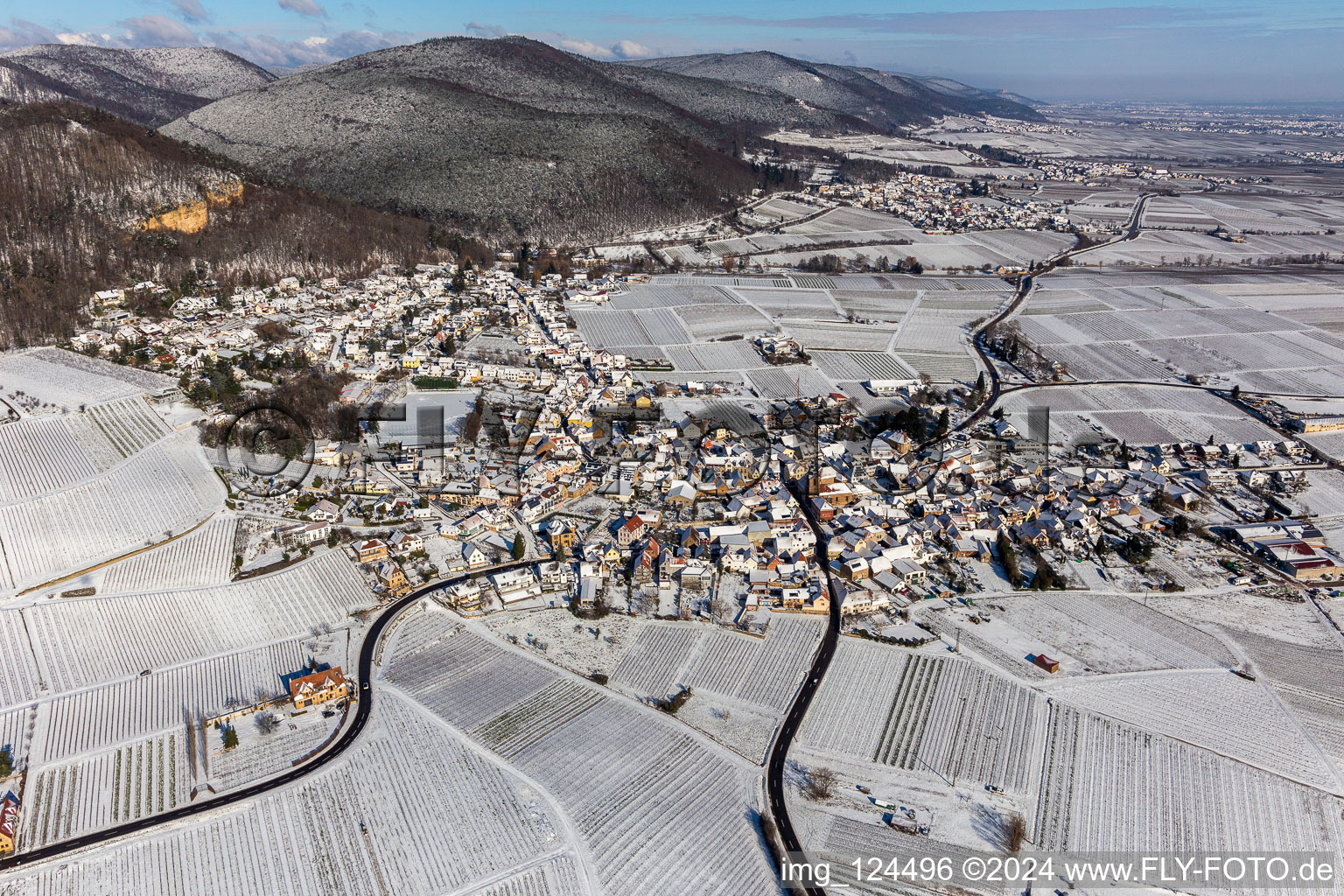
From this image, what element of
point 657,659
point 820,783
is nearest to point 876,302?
point 657,659

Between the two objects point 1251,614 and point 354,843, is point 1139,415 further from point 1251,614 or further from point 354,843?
point 354,843

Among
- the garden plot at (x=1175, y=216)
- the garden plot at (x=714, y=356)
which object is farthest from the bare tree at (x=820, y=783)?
the garden plot at (x=1175, y=216)

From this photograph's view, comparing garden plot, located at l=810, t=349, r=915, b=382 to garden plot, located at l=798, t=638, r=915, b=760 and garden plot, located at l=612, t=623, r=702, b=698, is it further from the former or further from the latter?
garden plot, located at l=612, t=623, r=702, b=698

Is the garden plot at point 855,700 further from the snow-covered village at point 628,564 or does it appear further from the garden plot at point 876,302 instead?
the garden plot at point 876,302

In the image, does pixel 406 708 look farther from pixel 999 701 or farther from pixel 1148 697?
pixel 1148 697

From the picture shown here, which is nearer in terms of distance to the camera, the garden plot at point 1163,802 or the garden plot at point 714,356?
the garden plot at point 1163,802

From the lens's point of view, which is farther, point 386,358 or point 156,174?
point 156,174

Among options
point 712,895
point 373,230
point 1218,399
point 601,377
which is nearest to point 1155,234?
point 1218,399
